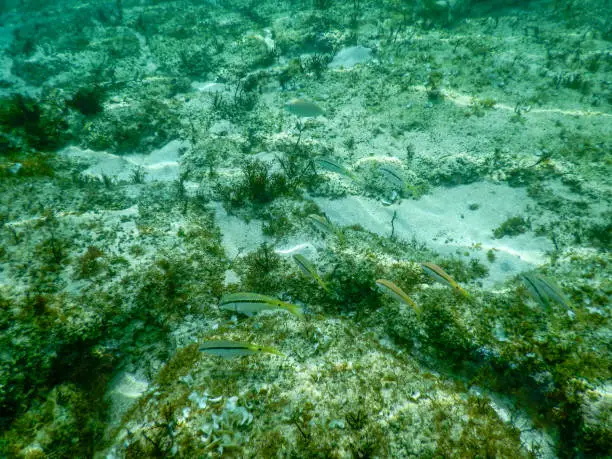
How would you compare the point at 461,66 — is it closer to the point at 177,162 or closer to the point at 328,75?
the point at 328,75

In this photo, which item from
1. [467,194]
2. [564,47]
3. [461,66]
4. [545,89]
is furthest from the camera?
[564,47]

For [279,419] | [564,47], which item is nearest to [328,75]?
[564,47]

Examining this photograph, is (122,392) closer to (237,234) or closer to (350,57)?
(237,234)

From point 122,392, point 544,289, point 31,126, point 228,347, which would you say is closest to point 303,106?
point 228,347

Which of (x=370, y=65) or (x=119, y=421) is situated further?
(x=370, y=65)

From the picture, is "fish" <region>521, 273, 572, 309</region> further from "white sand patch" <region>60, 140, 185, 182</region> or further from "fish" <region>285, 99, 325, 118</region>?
"white sand patch" <region>60, 140, 185, 182</region>

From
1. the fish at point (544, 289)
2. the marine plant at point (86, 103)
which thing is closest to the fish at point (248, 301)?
the fish at point (544, 289)

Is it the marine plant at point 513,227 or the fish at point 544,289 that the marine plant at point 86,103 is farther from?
the marine plant at point 513,227
